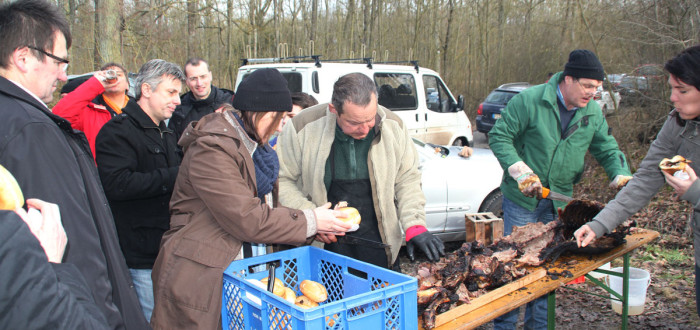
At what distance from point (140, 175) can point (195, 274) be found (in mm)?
972

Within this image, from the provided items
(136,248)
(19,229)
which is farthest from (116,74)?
(19,229)

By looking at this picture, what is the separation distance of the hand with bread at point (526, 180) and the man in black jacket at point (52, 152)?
2420mm

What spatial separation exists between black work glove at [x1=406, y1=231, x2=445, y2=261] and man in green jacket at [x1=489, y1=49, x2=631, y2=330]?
1081 mm

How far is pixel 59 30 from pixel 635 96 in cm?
921

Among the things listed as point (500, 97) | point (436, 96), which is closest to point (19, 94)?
point (436, 96)

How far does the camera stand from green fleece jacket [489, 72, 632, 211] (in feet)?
11.6

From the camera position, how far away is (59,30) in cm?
180

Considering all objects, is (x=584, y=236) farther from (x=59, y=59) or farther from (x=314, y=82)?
(x=314, y=82)

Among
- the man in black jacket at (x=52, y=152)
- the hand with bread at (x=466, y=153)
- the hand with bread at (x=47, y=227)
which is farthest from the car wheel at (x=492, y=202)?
the hand with bread at (x=47, y=227)

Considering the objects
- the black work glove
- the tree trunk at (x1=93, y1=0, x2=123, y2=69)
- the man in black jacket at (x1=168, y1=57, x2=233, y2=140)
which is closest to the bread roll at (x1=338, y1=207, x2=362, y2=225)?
the black work glove

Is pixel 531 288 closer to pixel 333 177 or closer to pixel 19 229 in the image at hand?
pixel 333 177

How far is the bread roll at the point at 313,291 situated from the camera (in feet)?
6.94

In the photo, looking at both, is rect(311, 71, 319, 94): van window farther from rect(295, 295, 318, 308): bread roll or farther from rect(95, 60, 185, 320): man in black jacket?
rect(295, 295, 318, 308): bread roll

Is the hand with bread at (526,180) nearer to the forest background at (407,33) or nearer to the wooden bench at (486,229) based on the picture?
the wooden bench at (486,229)
